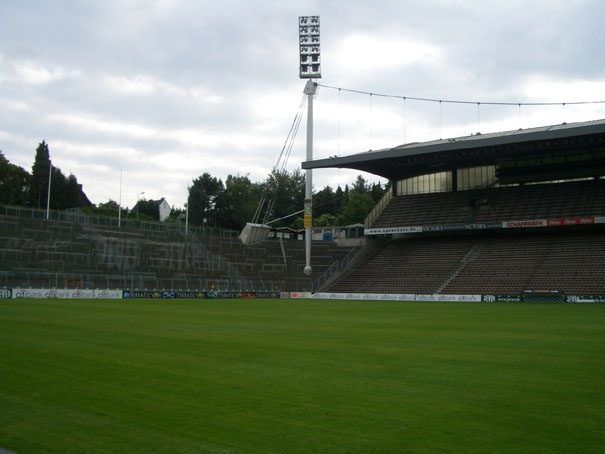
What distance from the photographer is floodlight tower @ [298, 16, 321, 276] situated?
2662 inches

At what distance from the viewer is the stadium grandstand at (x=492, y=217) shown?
5397 centimetres

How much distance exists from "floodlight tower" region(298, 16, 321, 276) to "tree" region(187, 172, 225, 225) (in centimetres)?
4790

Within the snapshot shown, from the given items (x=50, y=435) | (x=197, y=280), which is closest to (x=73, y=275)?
(x=197, y=280)

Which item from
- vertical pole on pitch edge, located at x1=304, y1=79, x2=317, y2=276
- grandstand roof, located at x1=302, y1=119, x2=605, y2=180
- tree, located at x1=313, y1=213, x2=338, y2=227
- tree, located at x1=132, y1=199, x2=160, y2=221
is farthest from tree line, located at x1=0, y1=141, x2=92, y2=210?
grandstand roof, located at x1=302, y1=119, x2=605, y2=180

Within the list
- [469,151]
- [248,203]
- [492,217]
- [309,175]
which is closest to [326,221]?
[248,203]

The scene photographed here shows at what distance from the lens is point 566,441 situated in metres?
6.87

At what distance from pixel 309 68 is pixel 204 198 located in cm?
5184

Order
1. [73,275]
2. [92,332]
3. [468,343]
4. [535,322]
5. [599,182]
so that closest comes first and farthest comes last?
[468,343] < [92,332] < [535,322] < [73,275] < [599,182]

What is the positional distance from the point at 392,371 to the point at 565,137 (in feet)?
158

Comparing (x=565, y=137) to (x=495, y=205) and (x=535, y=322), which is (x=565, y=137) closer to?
(x=495, y=205)

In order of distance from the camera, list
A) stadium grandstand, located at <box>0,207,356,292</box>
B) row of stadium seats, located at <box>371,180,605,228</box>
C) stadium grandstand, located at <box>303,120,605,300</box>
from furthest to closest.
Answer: row of stadium seats, located at <box>371,180,605,228</box>
stadium grandstand, located at <box>303,120,605,300</box>
stadium grandstand, located at <box>0,207,356,292</box>

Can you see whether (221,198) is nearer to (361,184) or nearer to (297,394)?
(361,184)

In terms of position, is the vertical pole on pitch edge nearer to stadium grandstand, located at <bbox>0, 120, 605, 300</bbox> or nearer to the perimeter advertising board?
stadium grandstand, located at <bbox>0, 120, 605, 300</bbox>

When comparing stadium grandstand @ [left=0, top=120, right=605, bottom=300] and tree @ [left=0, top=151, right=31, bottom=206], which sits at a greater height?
tree @ [left=0, top=151, right=31, bottom=206]
